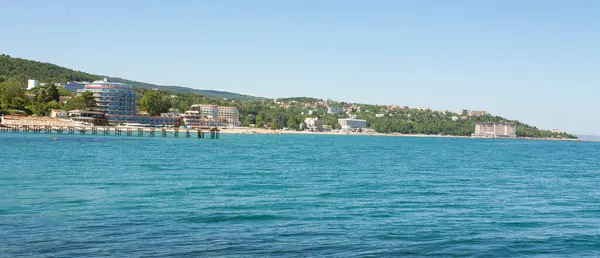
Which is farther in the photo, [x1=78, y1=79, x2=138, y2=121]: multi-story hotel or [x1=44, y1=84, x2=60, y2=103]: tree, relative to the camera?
[x1=78, y1=79, x2=138, y2=121]: multi-story hotel

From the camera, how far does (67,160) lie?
47.7 meters

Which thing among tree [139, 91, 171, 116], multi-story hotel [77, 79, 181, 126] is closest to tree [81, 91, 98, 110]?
multi-story hotel [77, 79, 181, 126]

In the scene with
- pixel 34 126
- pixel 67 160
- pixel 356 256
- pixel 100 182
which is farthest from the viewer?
pixel 34 126

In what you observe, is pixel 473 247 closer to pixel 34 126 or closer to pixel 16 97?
pixel 34 126

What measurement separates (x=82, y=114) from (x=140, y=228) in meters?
139

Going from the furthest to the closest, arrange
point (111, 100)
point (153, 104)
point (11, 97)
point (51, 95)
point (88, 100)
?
point (153, 104) → point (111, 100) → point (51, 95) → point (88, 100) → point (11, 97)

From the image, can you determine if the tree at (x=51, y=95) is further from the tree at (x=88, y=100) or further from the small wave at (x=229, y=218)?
the small wave at (x=229, y=218)

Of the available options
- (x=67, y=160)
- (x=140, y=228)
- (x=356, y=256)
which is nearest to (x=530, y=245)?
(x=356, y=256)

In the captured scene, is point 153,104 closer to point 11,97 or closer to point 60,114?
point 60,114

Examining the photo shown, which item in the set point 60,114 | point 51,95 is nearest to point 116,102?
point 51,95

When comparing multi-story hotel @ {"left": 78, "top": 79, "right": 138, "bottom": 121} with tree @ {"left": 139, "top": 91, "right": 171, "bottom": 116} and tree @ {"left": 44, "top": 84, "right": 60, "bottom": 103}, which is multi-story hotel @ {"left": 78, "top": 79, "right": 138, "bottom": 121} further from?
tree @ {"left": 139, "top": 91, "right": 171, "bottom": 116}

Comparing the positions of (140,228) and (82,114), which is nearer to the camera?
(140,228)

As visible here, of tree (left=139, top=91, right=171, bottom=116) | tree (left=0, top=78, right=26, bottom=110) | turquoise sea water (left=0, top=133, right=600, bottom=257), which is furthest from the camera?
tree (left=139, top=91, right=171, bottom=116)

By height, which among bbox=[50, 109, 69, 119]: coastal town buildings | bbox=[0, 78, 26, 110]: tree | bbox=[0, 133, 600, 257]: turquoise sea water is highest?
bbox=[0, 78, 26, 110]: tree
